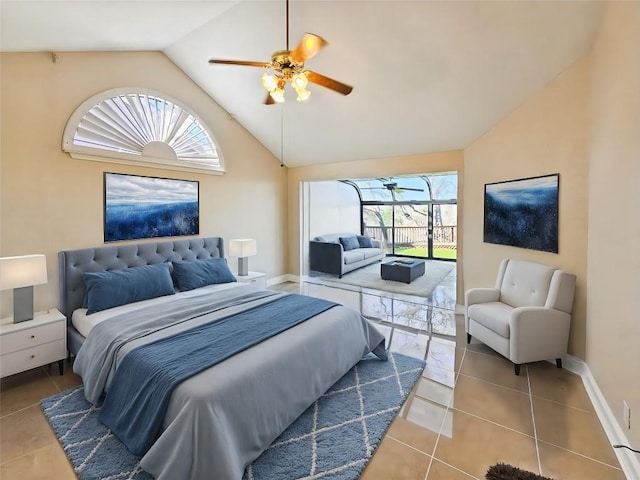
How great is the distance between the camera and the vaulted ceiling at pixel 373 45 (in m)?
2.52

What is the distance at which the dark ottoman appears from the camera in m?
6.20

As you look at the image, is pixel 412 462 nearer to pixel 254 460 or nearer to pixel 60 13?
pixel 254 460

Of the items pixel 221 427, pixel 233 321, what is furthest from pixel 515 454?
pixel 233 321

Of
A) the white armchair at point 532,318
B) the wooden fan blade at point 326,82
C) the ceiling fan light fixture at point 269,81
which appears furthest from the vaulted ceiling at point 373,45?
the white armchair at point 532,318

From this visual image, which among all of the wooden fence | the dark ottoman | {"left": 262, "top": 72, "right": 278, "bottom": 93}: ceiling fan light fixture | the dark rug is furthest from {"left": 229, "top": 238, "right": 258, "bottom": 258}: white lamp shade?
the wooden fence

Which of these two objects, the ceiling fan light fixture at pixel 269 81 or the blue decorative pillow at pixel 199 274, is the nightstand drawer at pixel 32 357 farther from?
the ceiling fan light fixture at pixel 269 81

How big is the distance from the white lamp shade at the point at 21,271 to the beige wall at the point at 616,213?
447cm

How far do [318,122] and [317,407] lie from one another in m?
3.83

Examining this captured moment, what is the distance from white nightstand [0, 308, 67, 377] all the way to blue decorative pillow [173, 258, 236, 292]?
3.87ft

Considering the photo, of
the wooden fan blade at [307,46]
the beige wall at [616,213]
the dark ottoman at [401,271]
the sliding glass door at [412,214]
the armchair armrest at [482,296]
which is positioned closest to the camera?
the beige wall at [616,213]

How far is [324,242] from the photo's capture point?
6801 mm

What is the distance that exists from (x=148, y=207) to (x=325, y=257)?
3.85 m

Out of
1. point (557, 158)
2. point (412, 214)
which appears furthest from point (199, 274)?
point (412, 214)

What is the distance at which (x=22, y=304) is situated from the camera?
264cm
